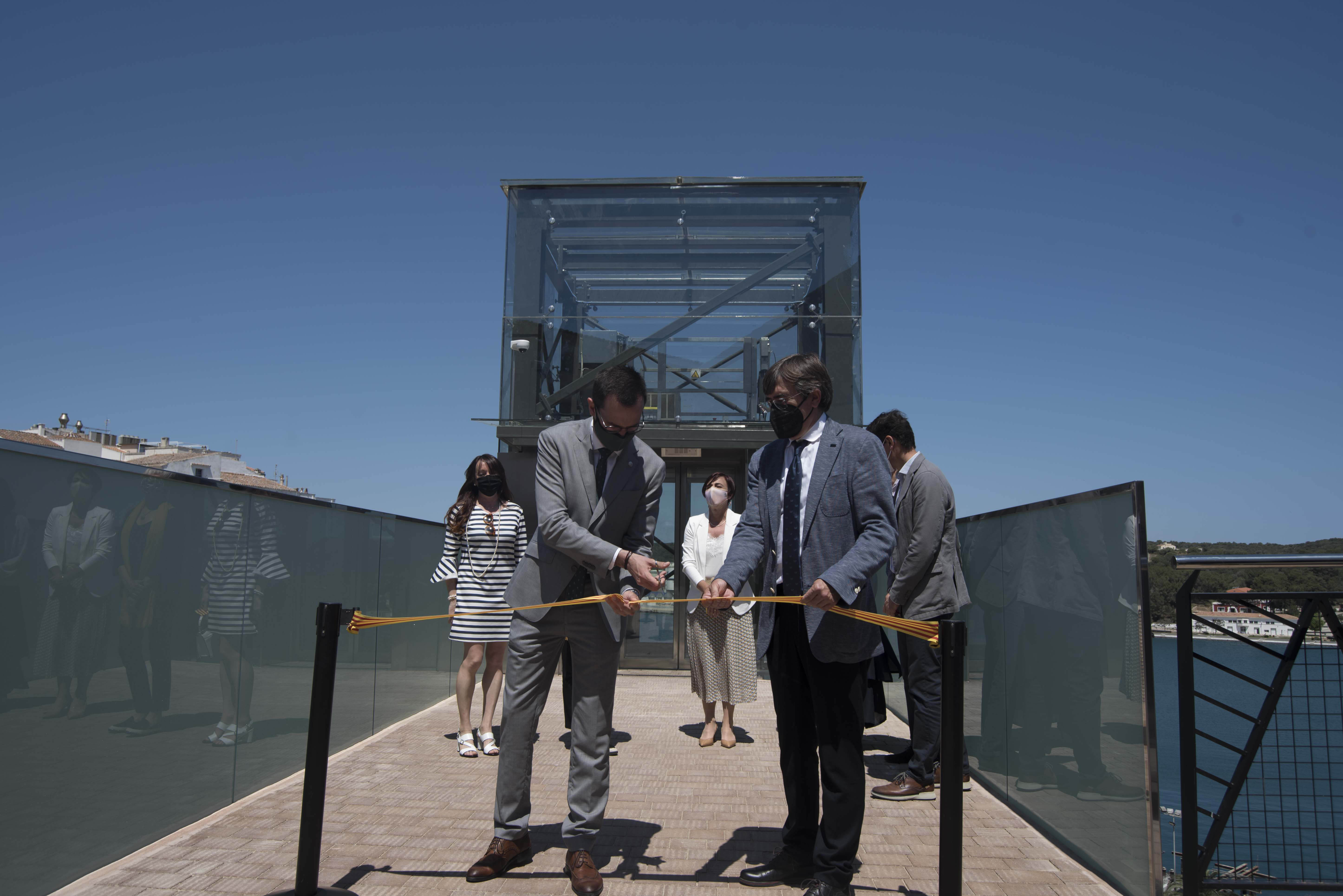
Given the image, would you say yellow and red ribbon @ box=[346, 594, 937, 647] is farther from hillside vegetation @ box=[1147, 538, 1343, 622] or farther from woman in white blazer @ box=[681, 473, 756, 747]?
woman in white blazer @ box=[681, 473, 756, 747]

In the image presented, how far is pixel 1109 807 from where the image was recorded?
328cm

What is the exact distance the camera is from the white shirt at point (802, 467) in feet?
10.8

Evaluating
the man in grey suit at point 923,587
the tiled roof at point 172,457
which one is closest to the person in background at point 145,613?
the man in grey suit at point 923,587

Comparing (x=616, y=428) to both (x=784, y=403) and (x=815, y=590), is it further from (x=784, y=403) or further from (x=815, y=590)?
(x=815, y=590)

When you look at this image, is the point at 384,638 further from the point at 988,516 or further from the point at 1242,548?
the point at 1242,548

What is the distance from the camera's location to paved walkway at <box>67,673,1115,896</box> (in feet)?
10.5

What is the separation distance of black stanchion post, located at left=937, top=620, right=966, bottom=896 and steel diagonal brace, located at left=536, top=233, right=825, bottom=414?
6.36 metres

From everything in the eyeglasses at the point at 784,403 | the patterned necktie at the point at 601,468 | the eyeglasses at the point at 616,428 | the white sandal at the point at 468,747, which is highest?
the eyeglasses at the point at 784,403

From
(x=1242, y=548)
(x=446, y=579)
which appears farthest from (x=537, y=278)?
(x=1242, y=548)

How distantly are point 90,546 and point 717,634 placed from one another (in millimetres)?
3850

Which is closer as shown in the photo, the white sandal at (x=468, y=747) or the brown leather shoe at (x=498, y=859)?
the brown leather shoe at (x=498, y=859)

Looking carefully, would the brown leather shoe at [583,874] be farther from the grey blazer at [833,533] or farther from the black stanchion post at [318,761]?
the grey blazer at [833,533]

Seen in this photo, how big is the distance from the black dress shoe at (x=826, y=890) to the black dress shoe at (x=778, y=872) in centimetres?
21

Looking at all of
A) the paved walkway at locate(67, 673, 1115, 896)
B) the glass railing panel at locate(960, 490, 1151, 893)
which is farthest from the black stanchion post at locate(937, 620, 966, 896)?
the glass railing panel at locate(960, 490, 1151, 893)
